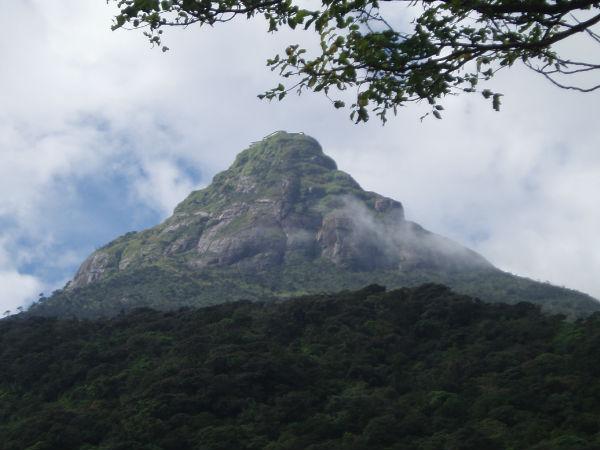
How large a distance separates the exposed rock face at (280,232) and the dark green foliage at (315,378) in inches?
3355

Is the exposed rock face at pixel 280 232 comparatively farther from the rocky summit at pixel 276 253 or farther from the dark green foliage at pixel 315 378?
the dark green foliage at pixel 315 378

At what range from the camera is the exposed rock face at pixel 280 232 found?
15375 centimetres

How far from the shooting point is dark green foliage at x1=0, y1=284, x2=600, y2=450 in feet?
124

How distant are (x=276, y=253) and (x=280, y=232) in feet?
24.5

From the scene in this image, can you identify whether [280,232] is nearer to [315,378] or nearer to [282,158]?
[282,158]

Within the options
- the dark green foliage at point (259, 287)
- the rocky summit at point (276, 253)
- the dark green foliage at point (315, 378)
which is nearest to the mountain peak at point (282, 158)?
the rocky summit at point (276, 253)

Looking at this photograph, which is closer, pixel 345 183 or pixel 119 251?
pixel 119 251

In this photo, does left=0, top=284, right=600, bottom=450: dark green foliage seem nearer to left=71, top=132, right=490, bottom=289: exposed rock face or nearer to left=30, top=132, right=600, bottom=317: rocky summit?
left=30, top=132, right=600, bottom=317: rocky summit

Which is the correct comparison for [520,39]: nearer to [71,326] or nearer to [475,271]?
[71,326]

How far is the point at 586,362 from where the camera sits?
42.9 metres

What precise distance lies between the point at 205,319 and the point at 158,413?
71.7 feet

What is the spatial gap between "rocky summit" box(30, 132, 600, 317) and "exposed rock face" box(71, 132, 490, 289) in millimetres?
257

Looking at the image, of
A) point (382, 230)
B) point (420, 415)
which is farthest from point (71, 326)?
point (382, 230)

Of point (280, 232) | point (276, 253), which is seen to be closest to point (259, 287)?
point (276, 253)
